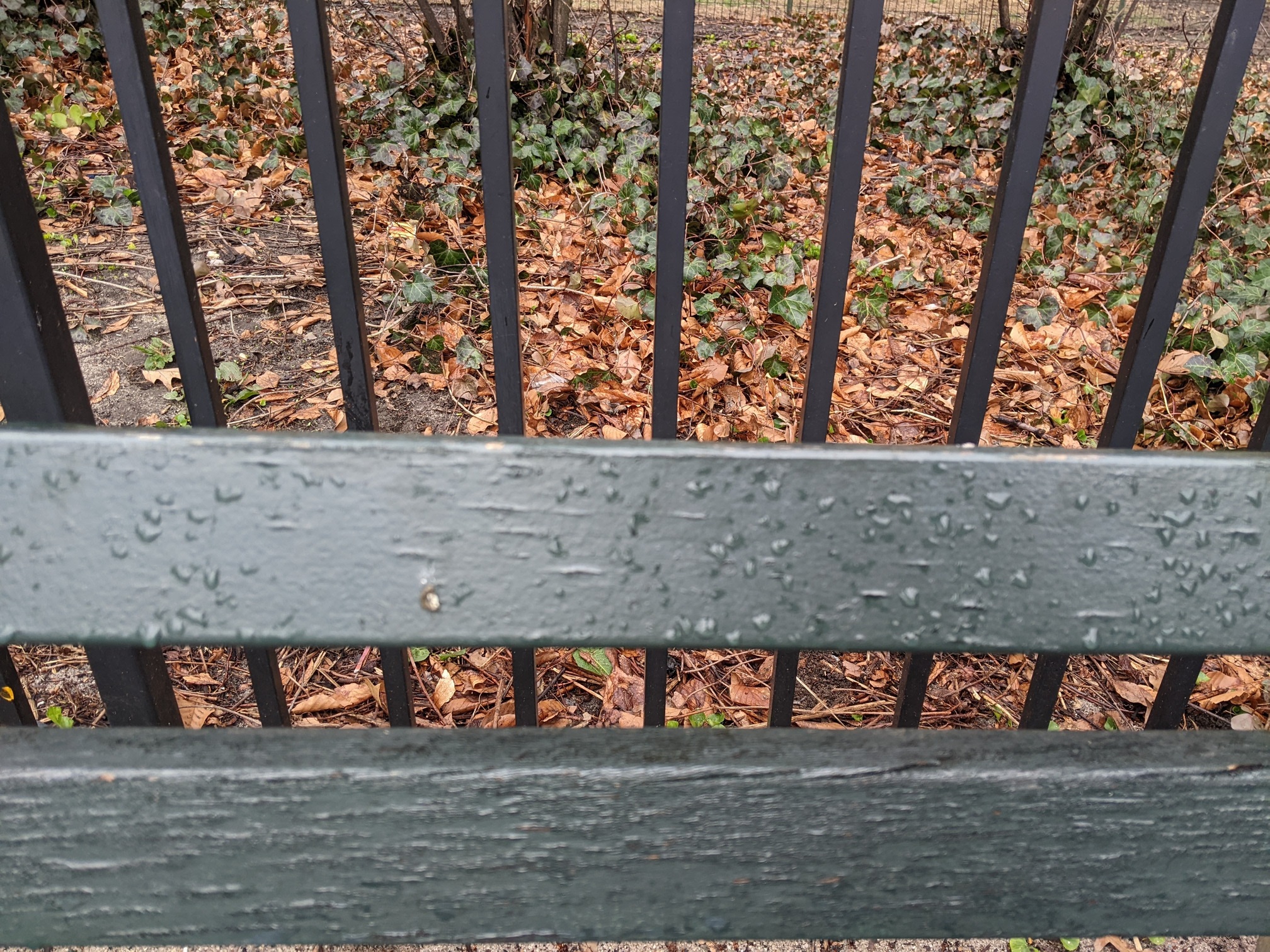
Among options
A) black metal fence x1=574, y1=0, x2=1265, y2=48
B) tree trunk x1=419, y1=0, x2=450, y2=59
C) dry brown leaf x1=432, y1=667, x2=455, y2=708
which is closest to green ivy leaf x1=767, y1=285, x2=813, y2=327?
dry brown leaf x1=432, y1=667, x2=455, y2=708

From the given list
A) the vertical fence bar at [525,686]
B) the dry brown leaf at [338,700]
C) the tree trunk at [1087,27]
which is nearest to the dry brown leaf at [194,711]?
the dry brown leaf at [338,700]

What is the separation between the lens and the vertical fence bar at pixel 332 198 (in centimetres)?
77

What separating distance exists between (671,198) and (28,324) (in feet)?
1.94

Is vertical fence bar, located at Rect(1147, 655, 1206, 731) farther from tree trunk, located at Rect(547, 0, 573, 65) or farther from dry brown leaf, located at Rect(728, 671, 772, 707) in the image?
tree trunk, located at Rect(547, 0, 573, 65)

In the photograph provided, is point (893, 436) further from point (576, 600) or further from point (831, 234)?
point (576, 600)

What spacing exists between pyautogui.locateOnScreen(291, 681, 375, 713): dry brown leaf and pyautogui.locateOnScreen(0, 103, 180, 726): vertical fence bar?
0.92 m

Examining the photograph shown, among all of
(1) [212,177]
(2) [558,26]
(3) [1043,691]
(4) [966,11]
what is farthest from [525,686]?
Answer: (4) [966,11]

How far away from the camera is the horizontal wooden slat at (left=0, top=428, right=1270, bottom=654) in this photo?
0.60 meters

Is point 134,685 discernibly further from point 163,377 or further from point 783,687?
point 163,377

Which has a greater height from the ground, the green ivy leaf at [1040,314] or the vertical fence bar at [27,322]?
the vertical fence bar at [27,322]

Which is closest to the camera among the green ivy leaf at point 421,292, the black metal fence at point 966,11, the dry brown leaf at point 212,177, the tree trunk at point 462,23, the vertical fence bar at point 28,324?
the vertical fence bar at point 28,324

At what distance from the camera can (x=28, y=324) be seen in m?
0.77

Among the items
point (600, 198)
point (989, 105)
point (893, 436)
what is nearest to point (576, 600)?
point (893, 436)

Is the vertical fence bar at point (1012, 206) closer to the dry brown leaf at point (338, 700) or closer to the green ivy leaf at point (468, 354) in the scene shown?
the dry brown leaf at point (338, 700)
